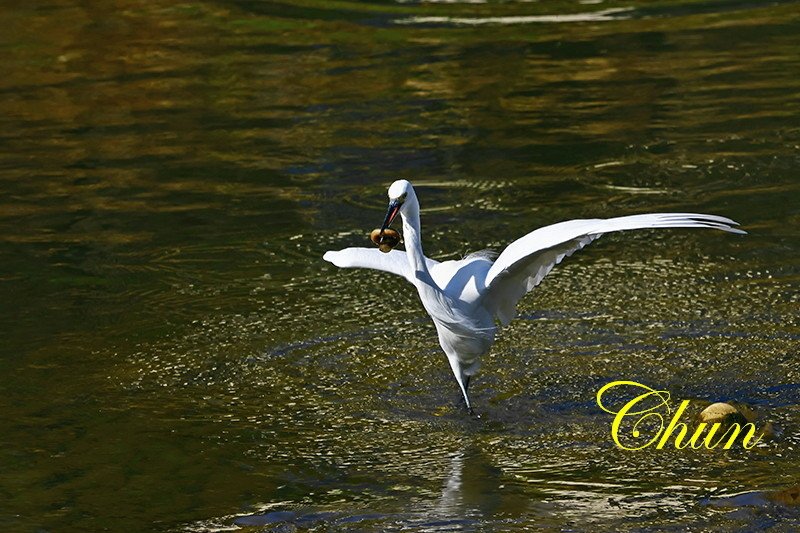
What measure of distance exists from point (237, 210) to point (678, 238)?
2.76 meters

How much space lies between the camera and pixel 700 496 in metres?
5.18

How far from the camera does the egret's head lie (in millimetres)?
5730

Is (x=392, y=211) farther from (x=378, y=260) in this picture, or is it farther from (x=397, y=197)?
(x=378, y=260)

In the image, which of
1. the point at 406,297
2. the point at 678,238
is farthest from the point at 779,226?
the point at 406,297

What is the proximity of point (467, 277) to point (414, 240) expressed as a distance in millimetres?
359

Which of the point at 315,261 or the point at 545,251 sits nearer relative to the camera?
the point at 545,251

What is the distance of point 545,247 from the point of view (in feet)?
17.9

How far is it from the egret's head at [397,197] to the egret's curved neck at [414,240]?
0.03 m

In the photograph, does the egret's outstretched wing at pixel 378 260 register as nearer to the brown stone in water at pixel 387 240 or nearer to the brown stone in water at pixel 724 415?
the brown stone in water at pixel 387 240

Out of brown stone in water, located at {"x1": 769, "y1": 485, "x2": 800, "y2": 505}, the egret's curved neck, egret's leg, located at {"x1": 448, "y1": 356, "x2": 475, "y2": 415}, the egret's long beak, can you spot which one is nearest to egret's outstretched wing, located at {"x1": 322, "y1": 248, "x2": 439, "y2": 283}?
the egret's curved neck

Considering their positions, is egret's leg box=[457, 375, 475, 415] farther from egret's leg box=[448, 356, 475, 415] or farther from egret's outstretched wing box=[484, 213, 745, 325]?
egret's outstretched wing box=[484, 213, 745, 325]

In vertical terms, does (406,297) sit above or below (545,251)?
below

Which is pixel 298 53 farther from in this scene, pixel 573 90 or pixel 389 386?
pixel 389 386

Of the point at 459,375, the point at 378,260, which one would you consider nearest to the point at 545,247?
the point at 459,375
